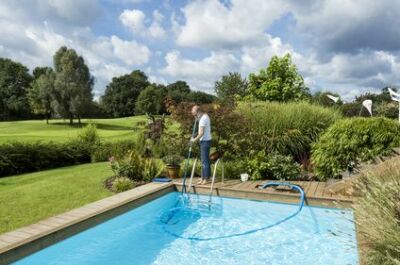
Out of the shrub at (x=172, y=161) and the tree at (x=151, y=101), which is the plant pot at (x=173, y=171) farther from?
the tree at (x=151, y=101)

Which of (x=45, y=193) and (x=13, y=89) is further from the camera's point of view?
(x=13, y=89)

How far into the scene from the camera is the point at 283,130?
8.73m

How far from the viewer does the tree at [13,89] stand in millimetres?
36500

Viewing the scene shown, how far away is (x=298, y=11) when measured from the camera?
28.0ft

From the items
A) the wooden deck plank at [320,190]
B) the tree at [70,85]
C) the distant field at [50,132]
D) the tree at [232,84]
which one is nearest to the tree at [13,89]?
the distant field at [50,132]

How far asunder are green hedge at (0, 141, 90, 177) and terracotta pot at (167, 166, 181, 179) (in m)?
4.25

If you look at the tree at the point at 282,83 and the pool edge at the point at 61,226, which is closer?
the pool edge at the point at 61,226

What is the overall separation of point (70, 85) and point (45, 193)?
80.2 feet

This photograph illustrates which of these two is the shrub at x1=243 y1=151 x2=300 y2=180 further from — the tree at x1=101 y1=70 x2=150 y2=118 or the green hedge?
the tree at x1=101 y1=70 x2=150 y2=118

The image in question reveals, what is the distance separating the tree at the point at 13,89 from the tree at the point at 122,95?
38.7 ft

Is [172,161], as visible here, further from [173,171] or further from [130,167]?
[130,167]

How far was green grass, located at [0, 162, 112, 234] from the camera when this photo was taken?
16.2 feet

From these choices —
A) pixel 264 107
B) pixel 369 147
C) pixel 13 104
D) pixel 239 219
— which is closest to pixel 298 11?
pixel 264 107

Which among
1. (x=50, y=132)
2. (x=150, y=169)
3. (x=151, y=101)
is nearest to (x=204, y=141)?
(x=150, y=169)
